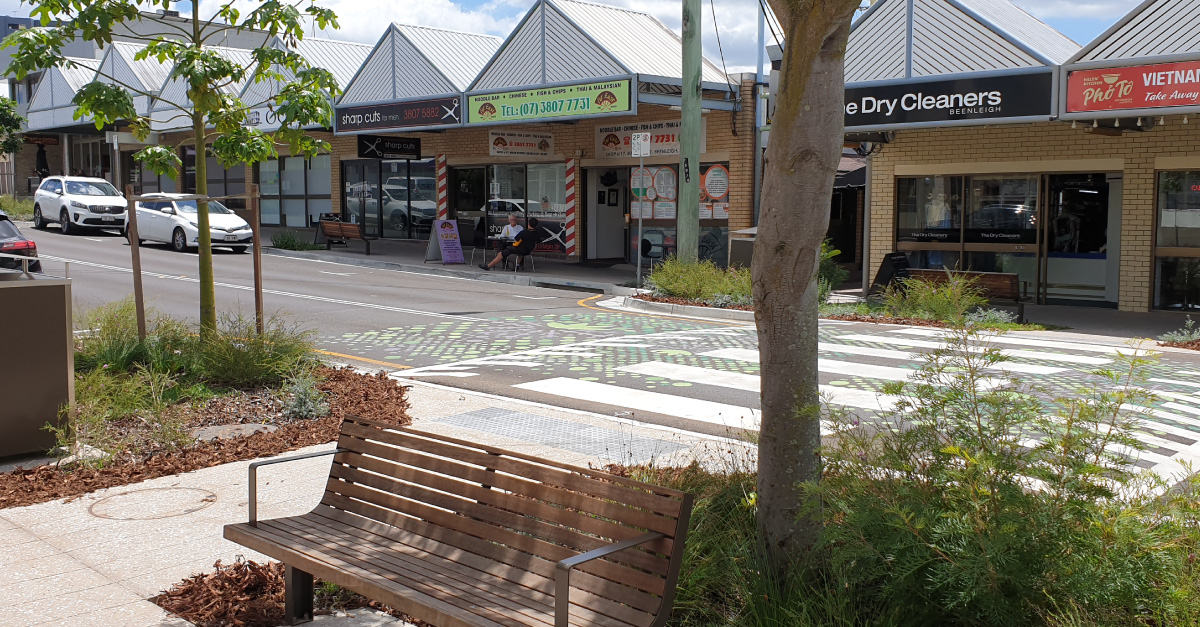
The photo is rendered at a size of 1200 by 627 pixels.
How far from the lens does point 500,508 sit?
4.23 metres

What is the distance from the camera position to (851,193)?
27594 millimetres

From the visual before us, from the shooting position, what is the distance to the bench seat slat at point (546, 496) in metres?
3.69

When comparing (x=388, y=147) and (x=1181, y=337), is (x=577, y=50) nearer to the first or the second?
(x=388, y=147)

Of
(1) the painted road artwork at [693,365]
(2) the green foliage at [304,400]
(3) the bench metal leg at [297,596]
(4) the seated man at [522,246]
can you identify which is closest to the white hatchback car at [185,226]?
(4) the seated man at [522,246]

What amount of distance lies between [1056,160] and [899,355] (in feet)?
25.3

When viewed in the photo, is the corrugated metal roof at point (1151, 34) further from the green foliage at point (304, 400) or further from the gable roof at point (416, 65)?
the gable roof at point (416, 65)

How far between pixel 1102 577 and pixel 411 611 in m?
2.35

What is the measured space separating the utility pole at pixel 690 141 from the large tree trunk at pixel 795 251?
14543 mm

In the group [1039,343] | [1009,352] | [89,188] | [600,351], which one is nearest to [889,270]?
[1039,343]

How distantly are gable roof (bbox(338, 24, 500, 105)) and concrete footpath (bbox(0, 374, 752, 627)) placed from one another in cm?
1884

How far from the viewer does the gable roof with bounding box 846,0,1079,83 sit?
15.9 meters

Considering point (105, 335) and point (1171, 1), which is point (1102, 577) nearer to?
point (105, 335)

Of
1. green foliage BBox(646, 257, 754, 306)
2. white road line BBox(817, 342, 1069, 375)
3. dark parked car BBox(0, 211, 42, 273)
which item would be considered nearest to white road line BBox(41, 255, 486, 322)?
dark parked car BBox(0, 211, 42, 273)

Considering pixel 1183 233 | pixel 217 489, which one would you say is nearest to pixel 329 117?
pixel 217 489
